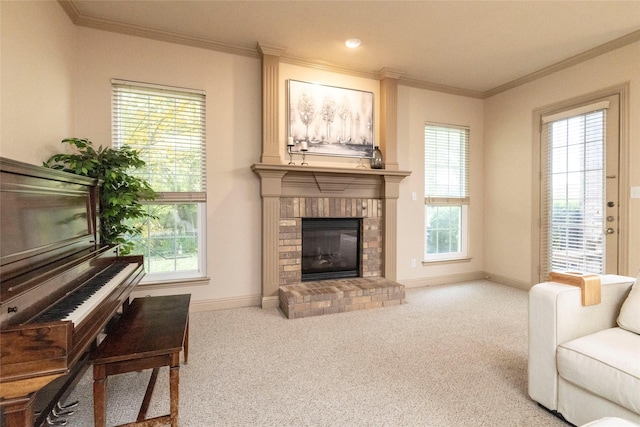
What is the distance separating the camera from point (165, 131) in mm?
3055

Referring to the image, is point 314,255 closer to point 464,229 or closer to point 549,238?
point 464,229

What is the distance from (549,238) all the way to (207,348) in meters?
4.13

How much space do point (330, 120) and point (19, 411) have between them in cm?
341

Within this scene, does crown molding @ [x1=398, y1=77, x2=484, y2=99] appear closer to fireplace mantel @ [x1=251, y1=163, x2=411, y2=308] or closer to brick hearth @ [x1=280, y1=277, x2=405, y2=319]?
fireplace mantel @ [x1=251, y1=163, x2=411, y2=308]

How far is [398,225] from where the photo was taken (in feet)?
13.2

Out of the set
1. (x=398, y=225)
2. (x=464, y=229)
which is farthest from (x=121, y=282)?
(x=464, y=229)

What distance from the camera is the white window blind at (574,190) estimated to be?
10.7ft

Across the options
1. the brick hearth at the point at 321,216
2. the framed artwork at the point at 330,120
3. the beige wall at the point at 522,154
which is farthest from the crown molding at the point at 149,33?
the beige wall at the point at 522,154

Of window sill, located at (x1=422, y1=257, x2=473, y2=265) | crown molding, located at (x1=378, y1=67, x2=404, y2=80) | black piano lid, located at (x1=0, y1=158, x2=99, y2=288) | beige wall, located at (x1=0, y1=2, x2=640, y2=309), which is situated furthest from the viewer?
window sill, located at (x1=422, y1=257, x2=473, y2=265)

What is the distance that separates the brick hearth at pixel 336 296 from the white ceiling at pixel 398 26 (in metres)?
2.66

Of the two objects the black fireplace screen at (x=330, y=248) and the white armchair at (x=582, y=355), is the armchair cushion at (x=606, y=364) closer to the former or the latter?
the white armchair at (x=582, y=355)

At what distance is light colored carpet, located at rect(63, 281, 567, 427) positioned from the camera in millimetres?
1578

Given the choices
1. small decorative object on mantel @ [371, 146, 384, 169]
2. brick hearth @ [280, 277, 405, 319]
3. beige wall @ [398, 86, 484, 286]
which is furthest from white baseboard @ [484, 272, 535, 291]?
small decorative object on mantel @ [371, 146, 384, 169]

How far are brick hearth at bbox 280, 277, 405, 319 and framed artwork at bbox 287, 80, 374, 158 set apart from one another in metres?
1.59
